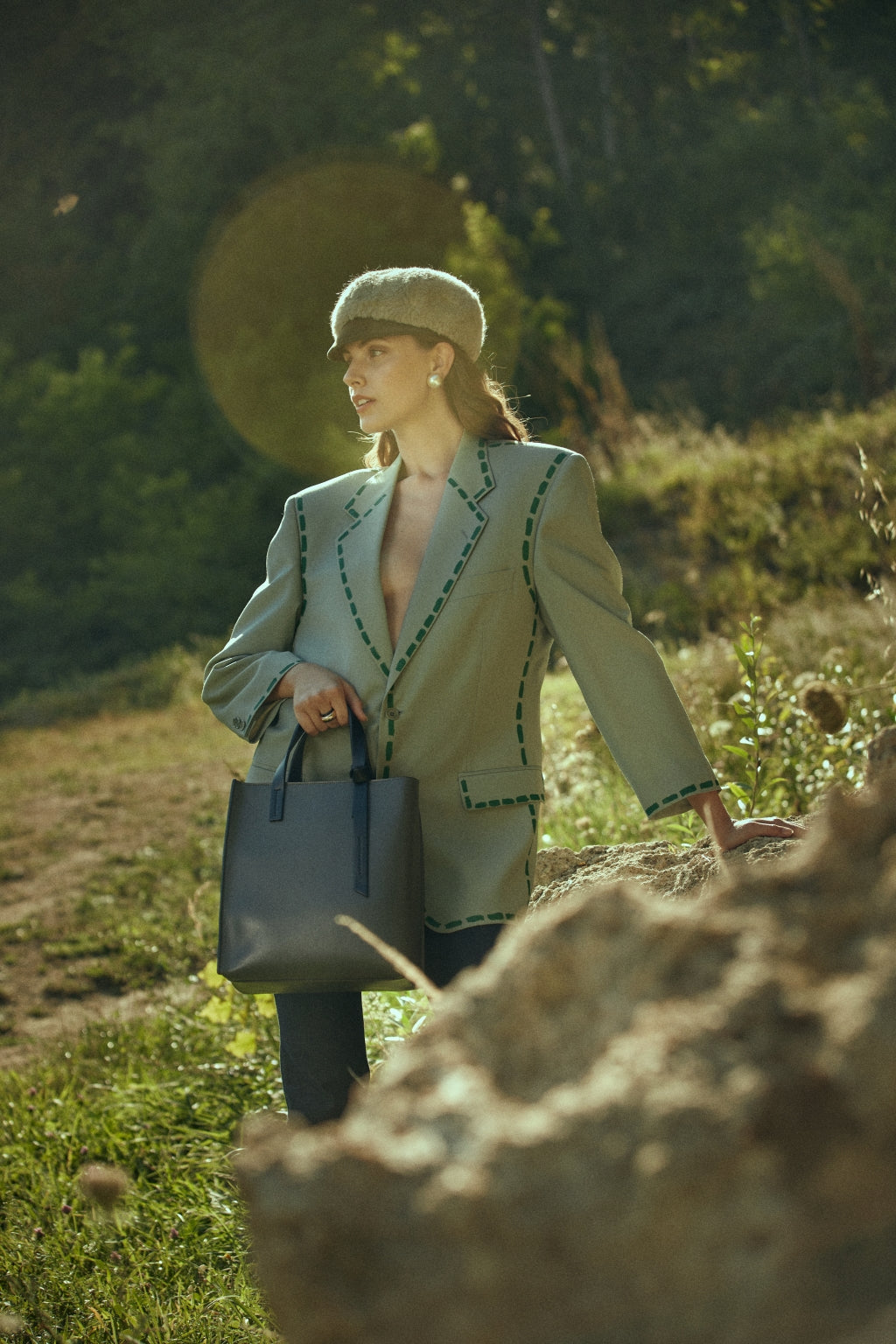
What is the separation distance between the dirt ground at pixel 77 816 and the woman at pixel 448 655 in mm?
1485

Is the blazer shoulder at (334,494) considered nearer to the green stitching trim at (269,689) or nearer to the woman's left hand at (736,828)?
the green stitching trim at (269,689)

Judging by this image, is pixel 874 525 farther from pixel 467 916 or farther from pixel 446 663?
pixel 467 916

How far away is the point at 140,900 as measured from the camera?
598cm

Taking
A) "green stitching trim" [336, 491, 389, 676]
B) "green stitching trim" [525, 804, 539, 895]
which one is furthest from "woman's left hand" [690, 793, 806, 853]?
"green stitching trim" [336, 491, 389, 676]

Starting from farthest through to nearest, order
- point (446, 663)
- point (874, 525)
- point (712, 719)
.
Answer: point (712, 719) < point (874, 525) < point (446, 663)

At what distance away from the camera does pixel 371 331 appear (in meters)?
2.22

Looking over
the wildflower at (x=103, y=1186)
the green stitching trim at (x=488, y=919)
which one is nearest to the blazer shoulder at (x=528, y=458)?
the green stitching trim at (x=488, y=919)

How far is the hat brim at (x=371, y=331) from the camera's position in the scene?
2.22 meters

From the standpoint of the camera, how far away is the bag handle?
1.95 m

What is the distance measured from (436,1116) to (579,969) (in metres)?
0.17

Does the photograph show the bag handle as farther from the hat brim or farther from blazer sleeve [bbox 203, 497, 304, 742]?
the hat brim

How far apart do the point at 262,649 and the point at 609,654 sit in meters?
0.71

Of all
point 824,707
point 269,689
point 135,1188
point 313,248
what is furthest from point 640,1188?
point 313,248

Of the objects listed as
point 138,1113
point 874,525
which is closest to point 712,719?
point 874,525
